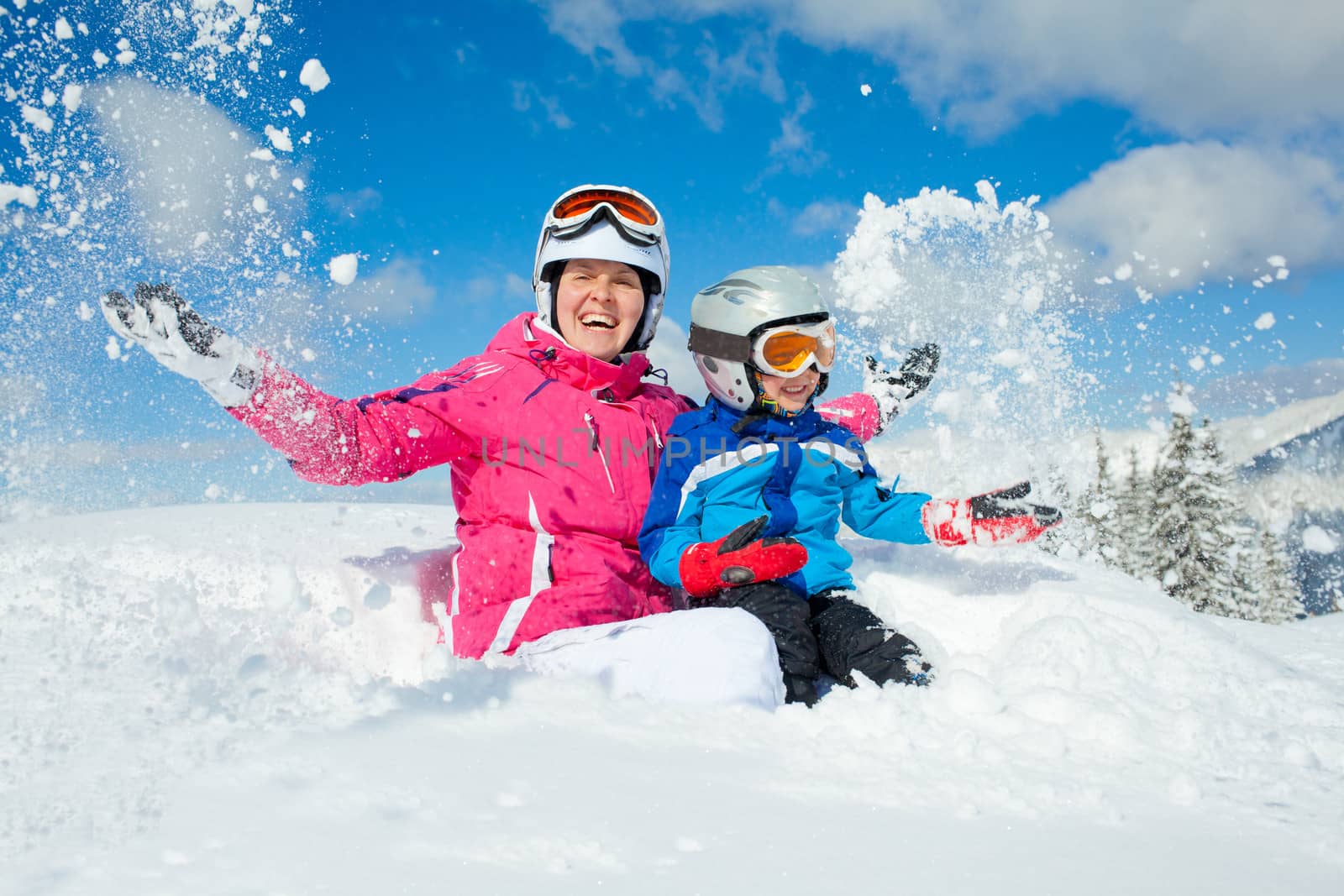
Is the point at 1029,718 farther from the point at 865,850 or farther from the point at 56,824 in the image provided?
the point at 56,824

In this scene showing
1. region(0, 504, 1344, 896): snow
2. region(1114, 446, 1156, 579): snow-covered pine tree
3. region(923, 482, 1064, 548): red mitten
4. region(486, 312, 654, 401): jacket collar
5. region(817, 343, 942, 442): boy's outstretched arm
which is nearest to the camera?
region(0, 504, 1344, 896): snow

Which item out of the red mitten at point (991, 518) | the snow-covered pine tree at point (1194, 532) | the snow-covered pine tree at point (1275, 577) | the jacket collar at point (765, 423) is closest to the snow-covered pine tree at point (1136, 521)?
the snow-covered pine tree at point (1194, 532)

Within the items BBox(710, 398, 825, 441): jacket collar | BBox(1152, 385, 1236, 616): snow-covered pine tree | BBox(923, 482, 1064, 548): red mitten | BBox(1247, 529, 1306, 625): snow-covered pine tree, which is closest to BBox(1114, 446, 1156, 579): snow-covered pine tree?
BBox(1152, 385, 1236, 616): snow-covered pine tree

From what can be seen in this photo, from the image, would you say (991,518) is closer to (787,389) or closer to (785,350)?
(787,389)

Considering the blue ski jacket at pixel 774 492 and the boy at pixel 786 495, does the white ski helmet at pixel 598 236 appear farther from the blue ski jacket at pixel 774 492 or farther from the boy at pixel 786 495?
the blue ski jacket at pixel 774 492

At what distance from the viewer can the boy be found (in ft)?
11.0

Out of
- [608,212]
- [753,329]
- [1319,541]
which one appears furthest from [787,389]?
[1319,541]

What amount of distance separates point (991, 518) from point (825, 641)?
1.08 meters

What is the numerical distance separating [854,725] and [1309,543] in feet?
11.1

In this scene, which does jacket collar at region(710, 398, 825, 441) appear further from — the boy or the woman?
the woman

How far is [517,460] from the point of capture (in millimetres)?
3549

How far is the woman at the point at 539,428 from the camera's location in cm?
312

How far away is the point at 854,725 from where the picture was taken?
2.19m

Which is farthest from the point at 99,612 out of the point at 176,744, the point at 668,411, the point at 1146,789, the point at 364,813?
the point at 1146,789
